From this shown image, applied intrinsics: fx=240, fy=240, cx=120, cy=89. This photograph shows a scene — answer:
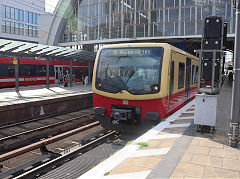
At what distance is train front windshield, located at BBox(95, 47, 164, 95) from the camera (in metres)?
6.98

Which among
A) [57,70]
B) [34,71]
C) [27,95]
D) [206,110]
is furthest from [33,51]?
[206,110]

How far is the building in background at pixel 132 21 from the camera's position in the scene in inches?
1240

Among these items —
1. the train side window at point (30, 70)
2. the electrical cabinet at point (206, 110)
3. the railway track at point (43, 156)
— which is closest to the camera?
the railway track at point (43, 156)

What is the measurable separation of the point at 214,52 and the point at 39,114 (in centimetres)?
948

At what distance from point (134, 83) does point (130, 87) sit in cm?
17

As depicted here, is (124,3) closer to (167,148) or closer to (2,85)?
(2,85)

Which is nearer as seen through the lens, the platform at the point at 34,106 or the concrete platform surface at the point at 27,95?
the platform at the point at 34,106

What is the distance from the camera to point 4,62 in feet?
68.0

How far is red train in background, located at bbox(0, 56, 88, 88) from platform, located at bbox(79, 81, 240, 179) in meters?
18.4

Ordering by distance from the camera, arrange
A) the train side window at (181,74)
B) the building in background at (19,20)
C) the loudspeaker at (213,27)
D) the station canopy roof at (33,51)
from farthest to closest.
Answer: the building in background at (19,20) → the station canopy roof at (33,51) → the train side window at (181,74) → the loudspeaker at (213,27)

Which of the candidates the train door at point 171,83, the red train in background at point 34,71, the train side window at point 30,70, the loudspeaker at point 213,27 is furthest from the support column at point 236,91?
the train side window at point 30,70

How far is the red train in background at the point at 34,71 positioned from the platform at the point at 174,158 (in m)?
18.4

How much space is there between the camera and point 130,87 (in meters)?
7.14

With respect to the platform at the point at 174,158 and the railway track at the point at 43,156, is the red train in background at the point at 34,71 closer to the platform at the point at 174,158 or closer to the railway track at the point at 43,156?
the railway track at the point at 43,156
